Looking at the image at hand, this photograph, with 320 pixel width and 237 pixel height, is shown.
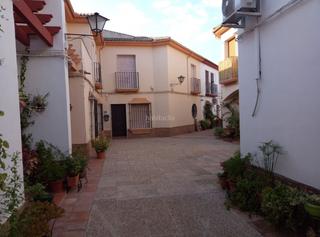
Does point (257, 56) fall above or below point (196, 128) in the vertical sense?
above

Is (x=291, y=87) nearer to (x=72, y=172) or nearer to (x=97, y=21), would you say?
(x=72, y=172)

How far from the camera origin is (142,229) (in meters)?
4.27

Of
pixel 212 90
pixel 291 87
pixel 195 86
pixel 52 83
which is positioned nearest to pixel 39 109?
pixel 52 83

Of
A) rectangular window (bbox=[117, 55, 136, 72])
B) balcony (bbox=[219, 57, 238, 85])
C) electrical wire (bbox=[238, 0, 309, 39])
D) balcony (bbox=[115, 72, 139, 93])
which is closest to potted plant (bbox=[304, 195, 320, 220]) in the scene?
electrical wire (bbox=[238, 0, 309, 39])

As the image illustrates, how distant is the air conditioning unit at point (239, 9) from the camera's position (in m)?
4.94

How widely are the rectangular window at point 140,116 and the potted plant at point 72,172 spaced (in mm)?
12919

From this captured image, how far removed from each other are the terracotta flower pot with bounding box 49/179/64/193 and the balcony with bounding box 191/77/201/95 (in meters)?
17.4

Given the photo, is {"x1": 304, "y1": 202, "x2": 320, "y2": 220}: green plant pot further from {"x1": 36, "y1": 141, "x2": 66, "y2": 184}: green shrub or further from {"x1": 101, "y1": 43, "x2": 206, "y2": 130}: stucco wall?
{"x1": 101, "y1": 43, "x2": 206, "y2": 130}: stucco wall

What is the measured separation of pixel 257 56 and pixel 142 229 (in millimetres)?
3340

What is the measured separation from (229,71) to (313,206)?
509 inches

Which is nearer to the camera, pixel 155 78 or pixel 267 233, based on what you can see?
pixel 267 233

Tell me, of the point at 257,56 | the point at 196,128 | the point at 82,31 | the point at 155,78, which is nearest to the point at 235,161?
the point at 257,56

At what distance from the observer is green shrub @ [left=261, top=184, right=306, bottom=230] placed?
3611 millimetres

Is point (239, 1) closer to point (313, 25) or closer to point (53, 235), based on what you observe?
point (313, 25)
